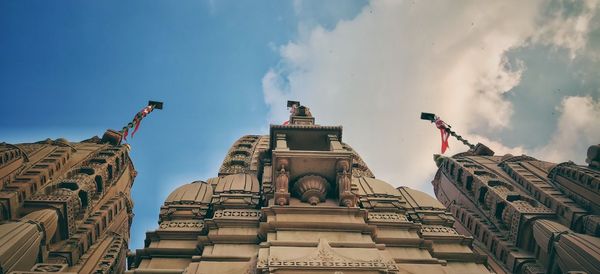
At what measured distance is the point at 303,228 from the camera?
1653 cm

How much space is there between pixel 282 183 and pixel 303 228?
2275mm

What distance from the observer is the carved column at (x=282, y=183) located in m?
17.7

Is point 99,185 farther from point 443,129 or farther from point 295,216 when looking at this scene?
point 443,129

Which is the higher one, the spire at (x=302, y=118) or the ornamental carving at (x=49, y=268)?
the spire at (x=302, y=118)

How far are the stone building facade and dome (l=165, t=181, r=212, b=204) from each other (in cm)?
481

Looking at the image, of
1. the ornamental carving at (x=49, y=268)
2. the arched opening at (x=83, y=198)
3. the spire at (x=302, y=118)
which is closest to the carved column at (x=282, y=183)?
the ornamental carving at (x=49, y=268)

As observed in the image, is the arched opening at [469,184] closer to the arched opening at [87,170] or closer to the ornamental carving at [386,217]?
the ornamental carving at [386,217]

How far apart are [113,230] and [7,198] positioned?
10025 millimetres

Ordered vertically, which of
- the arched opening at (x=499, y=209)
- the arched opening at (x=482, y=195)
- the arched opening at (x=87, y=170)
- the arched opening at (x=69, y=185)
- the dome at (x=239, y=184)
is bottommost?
the dome at (x=239, y=184)

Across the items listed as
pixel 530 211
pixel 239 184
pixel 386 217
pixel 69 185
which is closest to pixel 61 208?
pixel 69 185

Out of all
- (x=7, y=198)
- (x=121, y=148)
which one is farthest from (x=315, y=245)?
(x=121, y=148)

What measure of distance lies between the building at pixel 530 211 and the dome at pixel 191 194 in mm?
16311

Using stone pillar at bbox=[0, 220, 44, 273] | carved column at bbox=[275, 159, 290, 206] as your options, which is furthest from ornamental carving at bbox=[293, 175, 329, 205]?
stone pillar at bbox=[0, 220, 44, 273]

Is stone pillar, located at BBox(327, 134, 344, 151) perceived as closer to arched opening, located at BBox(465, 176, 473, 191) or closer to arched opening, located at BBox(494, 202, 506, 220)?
arched opening, located at BBox(494, 202, 506, 220)
